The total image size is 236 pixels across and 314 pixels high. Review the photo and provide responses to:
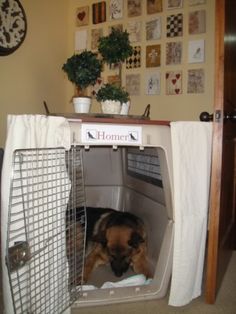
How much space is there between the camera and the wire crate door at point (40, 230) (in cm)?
94

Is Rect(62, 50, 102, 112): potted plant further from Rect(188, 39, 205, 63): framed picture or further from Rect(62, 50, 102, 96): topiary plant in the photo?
Rect(188, 39, 205, 63): framed picture

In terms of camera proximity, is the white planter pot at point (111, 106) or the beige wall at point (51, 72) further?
the beige wall at point (51, 72)

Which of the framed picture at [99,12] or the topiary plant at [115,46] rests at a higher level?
the framed picture at [99,12]

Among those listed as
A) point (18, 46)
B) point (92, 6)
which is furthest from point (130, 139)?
point (92, 6)

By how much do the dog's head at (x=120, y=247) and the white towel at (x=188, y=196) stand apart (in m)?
0.30

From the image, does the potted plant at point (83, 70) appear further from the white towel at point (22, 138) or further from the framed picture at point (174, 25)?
the framed picture at point (174, 25)

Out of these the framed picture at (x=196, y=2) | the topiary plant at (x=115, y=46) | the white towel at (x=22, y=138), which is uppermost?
the framed picture at (x=196, y=2)

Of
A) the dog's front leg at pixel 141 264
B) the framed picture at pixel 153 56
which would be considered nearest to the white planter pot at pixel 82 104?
the dog's front leg at pixel 141 264

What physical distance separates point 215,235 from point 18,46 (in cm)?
166

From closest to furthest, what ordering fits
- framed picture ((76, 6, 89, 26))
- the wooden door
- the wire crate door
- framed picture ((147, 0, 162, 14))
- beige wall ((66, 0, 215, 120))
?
the wire crate door < the wooden door < beige wall ((66, 0, 215, 120)) < framed picture ((147, 0, 162, 14)) < framed picture ((76, 6, 89, 26))

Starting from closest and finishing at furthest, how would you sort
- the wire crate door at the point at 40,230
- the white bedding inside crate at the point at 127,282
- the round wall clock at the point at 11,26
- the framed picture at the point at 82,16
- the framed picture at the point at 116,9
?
the wire crate door at the point at 40,230
the white bedding inside crate at the point at 127,282
the round wall clock at the point at 11,26
the framed picture at the point at 116,9
the framed picture at the point at 82,16

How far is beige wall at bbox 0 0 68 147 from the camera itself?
6.24 ft

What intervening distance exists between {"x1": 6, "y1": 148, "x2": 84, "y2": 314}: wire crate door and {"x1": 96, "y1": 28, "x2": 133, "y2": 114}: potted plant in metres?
0.47

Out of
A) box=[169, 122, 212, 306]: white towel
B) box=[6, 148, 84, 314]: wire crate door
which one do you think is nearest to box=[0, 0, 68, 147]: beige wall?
box=[6, 148, 84, 314]: wire crate door
